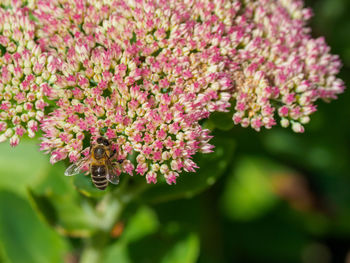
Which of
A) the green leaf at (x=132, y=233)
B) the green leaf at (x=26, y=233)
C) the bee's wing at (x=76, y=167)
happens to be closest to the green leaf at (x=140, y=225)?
the green leaf at (x=132, y=233)

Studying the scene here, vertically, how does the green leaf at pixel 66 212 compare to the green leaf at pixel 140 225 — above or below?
above

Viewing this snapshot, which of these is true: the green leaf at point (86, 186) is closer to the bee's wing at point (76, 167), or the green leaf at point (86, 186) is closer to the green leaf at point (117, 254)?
the bee's wing at point (76, 167)

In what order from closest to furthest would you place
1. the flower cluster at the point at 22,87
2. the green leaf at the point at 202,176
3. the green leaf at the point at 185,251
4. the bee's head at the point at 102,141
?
1. the bee's head at the point at 102,141
2. the flower cluster at the point at 22,87
3. the green leaf at the point at 202,176
4. the green leaf at the point at 185,251

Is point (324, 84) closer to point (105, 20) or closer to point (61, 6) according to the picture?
point (105, 20)

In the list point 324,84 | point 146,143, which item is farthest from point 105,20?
point 324,84

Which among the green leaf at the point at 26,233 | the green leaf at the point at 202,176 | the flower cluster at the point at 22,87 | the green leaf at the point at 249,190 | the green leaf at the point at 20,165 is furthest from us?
the green leaf at the point at 249,190

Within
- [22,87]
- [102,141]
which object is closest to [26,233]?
[22,87]

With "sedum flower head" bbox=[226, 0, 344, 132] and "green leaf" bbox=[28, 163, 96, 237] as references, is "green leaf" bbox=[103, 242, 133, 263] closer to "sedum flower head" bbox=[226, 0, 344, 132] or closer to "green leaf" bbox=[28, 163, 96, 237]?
"green leaf" bbox=[28, 163, 96, 237]

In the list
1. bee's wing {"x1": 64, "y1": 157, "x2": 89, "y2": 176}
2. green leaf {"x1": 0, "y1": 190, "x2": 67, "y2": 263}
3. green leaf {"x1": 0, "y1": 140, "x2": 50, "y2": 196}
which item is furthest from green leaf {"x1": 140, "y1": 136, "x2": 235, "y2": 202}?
green leaf {"x1": 0, "y1": 140, "x2": 50, "y2": 196}
